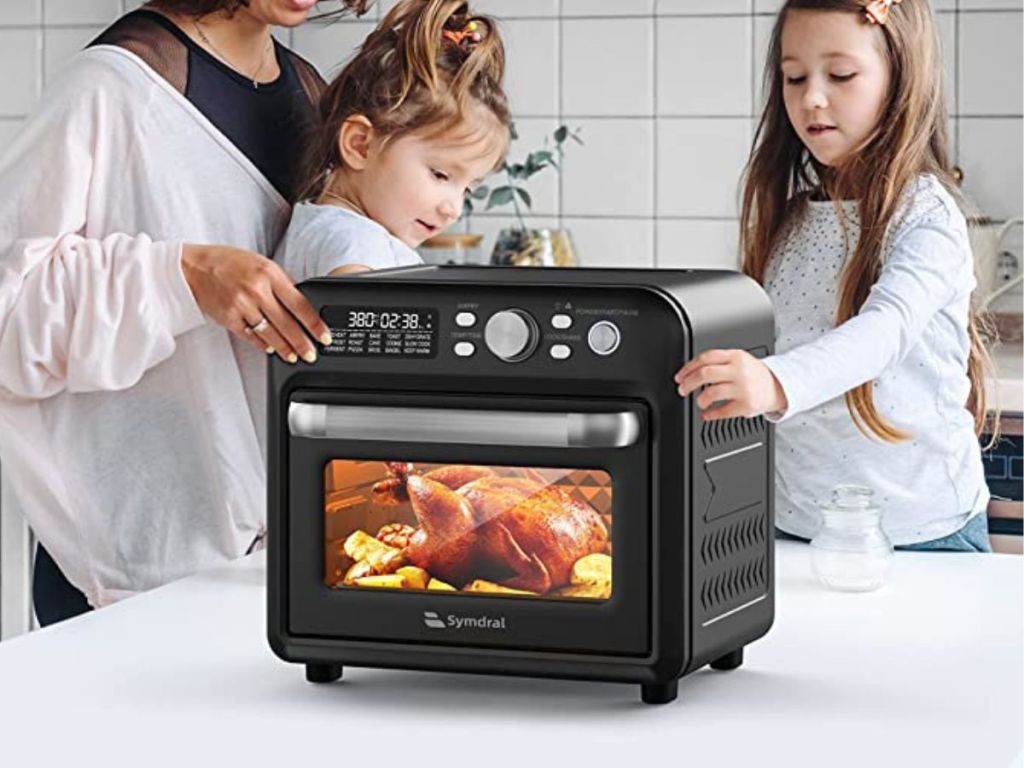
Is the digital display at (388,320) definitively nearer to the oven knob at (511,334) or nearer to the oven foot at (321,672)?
the oven knob at (511,334)

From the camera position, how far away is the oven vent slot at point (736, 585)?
1.05 m

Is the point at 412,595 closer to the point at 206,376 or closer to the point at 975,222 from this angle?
the point at 206,376

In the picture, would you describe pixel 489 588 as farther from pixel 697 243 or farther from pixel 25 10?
pixel 25 10

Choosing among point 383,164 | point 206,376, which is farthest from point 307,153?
point 206,376

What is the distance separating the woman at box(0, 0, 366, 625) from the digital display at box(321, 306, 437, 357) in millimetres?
413

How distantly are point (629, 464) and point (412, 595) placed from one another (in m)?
0.16

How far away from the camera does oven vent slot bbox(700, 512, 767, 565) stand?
3.44 feet

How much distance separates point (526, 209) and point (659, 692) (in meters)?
2.10

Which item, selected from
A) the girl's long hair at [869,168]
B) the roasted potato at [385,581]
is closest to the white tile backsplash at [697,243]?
the girl's long hair at [869,168]

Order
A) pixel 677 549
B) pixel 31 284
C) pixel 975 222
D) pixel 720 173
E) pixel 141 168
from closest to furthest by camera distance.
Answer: pixel 677 549 < pixel 31 284 < pixel 141 168 < pixel 975 222 < pixel 720 173

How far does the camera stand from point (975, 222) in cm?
277

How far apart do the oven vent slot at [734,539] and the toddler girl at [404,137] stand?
0.53 metres

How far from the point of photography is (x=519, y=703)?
105 centimetres

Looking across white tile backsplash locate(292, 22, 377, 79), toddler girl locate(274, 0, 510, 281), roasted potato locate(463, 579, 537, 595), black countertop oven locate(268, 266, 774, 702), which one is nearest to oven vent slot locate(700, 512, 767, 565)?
black countertop oven locate(268, 266, 774, 702)
